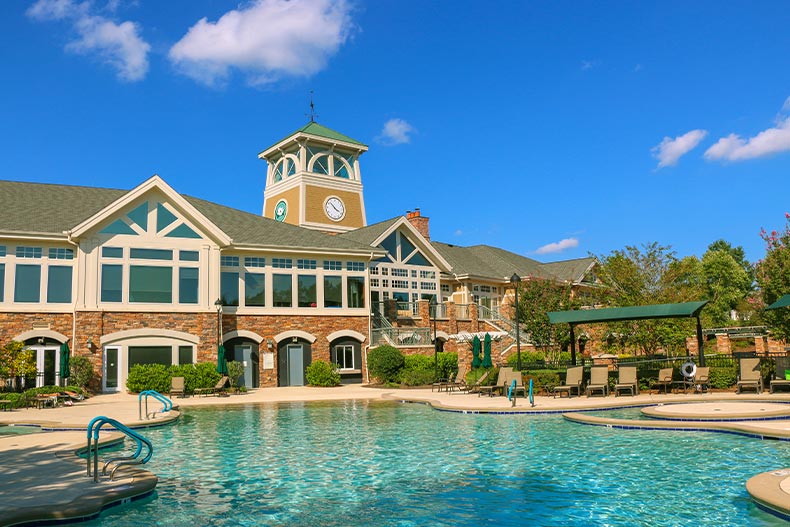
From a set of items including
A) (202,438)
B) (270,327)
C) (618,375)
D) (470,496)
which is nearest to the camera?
(470,496)

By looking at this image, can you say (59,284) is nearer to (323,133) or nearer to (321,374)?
(321,374)

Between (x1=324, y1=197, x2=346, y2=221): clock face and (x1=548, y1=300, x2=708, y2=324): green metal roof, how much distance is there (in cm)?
2412

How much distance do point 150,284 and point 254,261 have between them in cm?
534

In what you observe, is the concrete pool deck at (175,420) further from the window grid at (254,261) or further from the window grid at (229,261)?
the window grid at (254,261)

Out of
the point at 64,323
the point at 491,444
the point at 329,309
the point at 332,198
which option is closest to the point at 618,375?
the point at 491,444

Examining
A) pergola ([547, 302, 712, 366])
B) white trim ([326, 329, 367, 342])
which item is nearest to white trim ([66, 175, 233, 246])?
white trim ([326, 329, 367, 342])

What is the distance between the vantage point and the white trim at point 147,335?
28953 mm

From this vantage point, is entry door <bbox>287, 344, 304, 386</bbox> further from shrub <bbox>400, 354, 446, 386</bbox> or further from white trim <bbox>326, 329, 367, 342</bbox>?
shrub <bbox>400, 354, 446, 386</bbox>

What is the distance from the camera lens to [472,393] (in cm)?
2578

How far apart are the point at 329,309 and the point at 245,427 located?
18.0 m

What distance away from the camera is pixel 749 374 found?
69.4 feet

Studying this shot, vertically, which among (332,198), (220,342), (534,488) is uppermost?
(332,198)

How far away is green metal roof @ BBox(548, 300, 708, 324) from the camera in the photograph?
22766 millimetres

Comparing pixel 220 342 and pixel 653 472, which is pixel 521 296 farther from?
pixel 653 472
